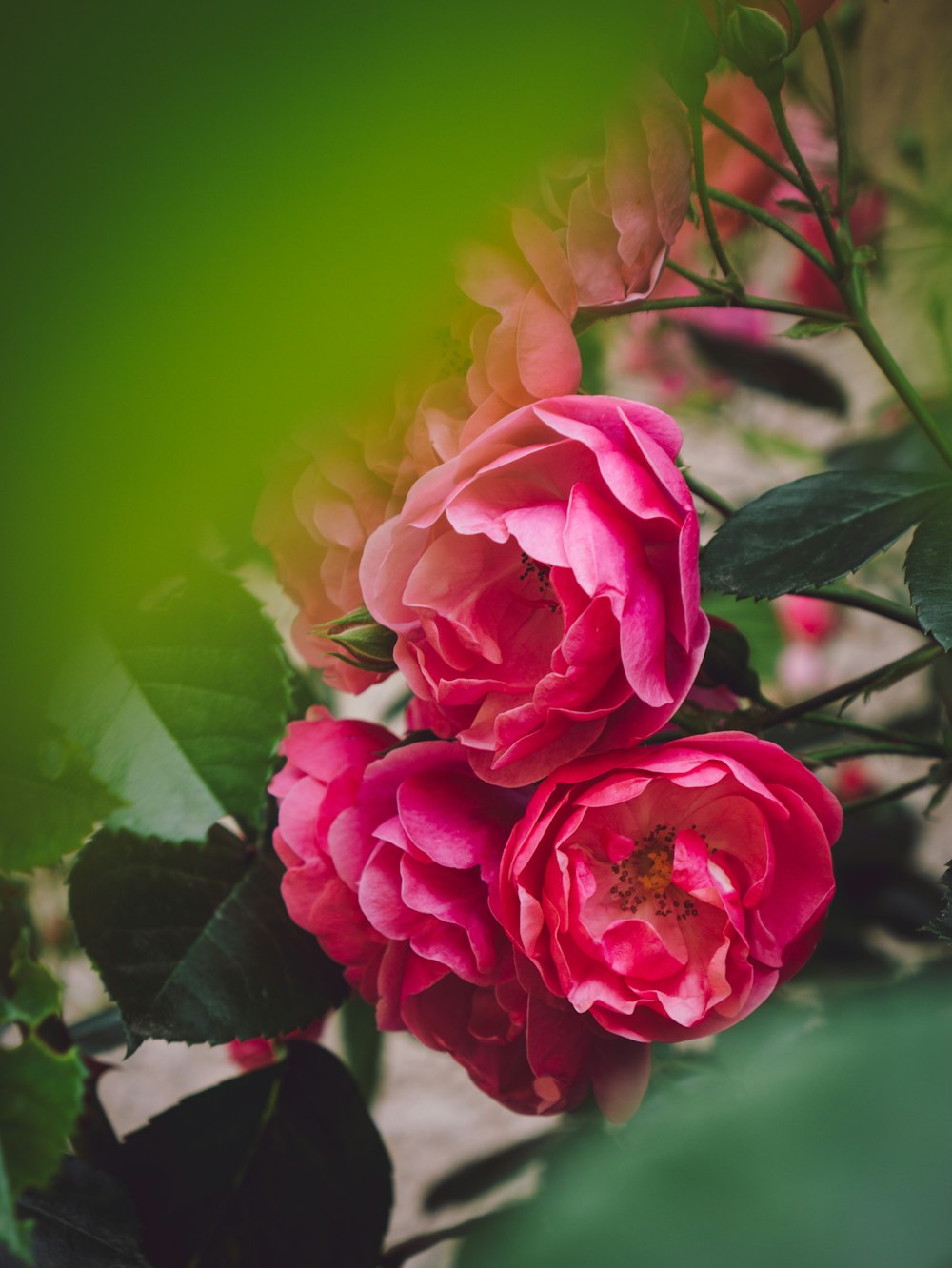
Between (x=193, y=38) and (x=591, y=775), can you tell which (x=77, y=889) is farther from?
(x=193, y=38)

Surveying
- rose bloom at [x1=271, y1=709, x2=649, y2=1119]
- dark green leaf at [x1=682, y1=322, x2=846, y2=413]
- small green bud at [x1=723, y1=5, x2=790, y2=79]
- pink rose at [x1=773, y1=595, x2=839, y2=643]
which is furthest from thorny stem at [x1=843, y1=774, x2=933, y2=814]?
pink rose at [x1=773, y1=595, x2=839, y2=643]

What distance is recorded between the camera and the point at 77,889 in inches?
11.6

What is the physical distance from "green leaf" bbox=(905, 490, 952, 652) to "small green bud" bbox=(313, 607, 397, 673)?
0.44ft

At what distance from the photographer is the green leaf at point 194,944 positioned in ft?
0.94

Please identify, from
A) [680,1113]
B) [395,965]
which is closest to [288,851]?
[395,965]

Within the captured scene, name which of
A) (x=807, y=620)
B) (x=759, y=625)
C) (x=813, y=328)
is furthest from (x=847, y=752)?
(x=807, y=620)

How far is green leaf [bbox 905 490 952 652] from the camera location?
24cm

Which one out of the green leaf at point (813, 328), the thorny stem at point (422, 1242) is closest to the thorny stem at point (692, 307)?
the green leaf at point (813, 328)

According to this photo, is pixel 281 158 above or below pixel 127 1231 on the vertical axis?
above

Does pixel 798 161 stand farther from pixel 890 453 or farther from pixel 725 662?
pixel 890 453

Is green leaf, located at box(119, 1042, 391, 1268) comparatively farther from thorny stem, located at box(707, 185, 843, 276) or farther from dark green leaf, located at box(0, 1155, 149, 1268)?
thorny stem, located at box(707, 185, 843, 276)

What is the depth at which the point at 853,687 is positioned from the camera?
298 mm

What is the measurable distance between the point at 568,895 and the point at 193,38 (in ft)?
0.68

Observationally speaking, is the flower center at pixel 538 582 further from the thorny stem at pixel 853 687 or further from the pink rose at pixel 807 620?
the pink rose at pixel 807 620
